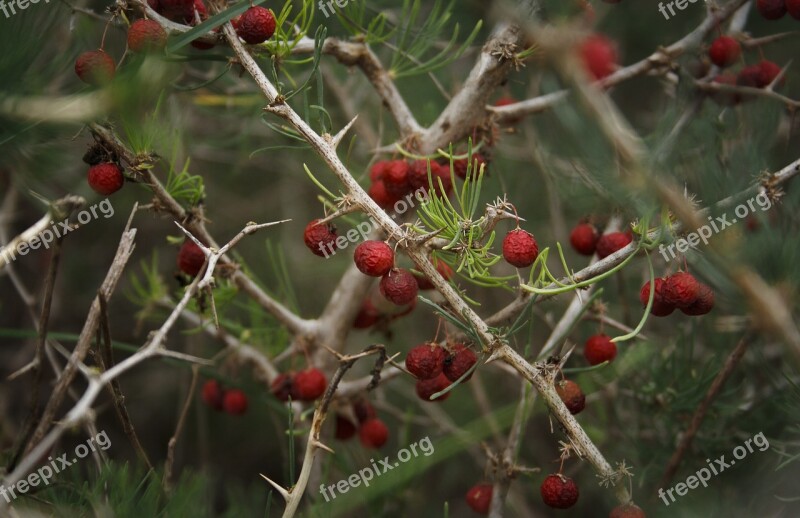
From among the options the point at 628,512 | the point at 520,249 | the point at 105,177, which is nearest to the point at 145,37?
the point at 105,177

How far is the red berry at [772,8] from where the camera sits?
934mm

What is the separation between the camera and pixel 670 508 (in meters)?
0.84

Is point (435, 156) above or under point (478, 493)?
above

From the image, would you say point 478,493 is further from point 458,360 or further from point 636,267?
point 636,267

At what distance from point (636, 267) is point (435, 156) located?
2.31ft

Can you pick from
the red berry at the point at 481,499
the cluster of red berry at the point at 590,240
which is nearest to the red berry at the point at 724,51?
the cluster of red berry at the point at 590,240

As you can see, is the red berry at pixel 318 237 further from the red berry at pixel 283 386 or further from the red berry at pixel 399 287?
the red berry at pixel 283 386

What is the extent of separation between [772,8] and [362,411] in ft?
2.60

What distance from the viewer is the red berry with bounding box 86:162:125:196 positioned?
79cm

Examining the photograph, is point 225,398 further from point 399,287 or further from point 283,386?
point 399,287

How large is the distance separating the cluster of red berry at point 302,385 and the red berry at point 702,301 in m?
0.49

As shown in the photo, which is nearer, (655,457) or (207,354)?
(655,457)

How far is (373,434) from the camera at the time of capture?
3.42 feet

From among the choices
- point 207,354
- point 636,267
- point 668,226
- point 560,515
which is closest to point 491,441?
point 560,515
